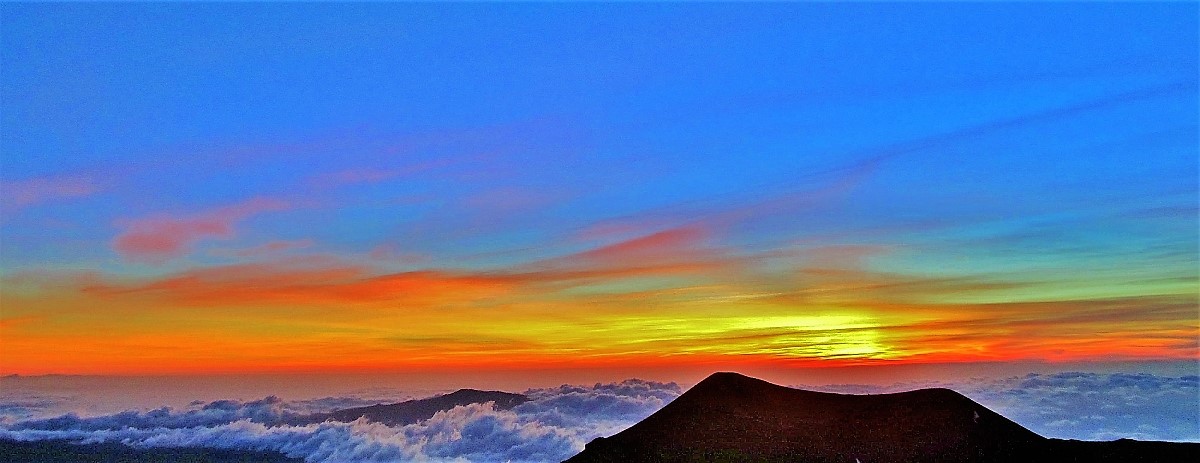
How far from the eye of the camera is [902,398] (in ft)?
432

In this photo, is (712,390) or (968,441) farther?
(712,390)

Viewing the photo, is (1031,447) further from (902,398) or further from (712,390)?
(712,390)

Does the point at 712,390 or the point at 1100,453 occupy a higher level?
the point at 712,390

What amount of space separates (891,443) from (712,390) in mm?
31240

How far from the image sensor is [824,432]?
425 feet

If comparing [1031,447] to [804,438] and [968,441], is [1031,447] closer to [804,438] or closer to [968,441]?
[968,441]

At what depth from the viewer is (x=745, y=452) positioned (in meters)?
126

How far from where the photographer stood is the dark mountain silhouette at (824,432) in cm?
11756

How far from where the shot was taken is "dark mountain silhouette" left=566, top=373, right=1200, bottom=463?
117562mm

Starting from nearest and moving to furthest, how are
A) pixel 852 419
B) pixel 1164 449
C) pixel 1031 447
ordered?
pixel 1164 449 < pixel 1031 447 < pixel 852 419

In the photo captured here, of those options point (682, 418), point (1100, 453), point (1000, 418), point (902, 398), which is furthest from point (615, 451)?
point (1100, 453)

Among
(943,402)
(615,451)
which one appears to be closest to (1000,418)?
(943,402)

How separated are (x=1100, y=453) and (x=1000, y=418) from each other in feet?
62.7

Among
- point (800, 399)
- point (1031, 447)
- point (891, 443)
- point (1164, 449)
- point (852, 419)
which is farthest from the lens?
point (800, 399)
